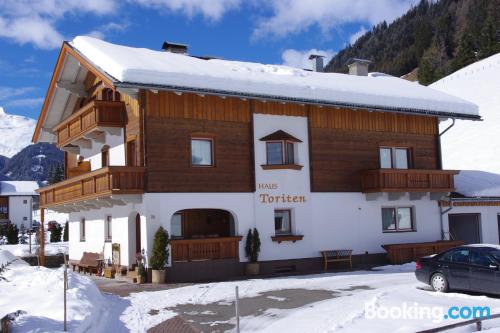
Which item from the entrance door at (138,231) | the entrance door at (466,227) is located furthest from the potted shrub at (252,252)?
the entrance door at (466,227)

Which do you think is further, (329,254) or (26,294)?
(329,254)

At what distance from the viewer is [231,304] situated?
15.9m

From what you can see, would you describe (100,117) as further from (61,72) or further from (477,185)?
(477,185)

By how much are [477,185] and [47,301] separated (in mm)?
23462

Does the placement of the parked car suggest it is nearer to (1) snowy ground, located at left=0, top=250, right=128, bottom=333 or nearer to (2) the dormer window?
(2) the dormer window

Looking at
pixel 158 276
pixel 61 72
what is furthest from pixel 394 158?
pixel 61 72

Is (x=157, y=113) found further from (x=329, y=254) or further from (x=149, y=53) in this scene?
(x=329, y=254)

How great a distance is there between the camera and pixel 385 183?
82.7 feet

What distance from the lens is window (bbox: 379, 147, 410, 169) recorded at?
89.2 feet

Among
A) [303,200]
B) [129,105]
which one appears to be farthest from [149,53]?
[303,200]

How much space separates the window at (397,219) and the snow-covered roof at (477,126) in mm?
18525

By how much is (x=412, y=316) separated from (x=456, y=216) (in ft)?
66.3

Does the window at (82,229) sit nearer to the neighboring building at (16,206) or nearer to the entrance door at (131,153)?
the entrance door at (131,153)

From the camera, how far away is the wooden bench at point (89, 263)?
1013 inches
